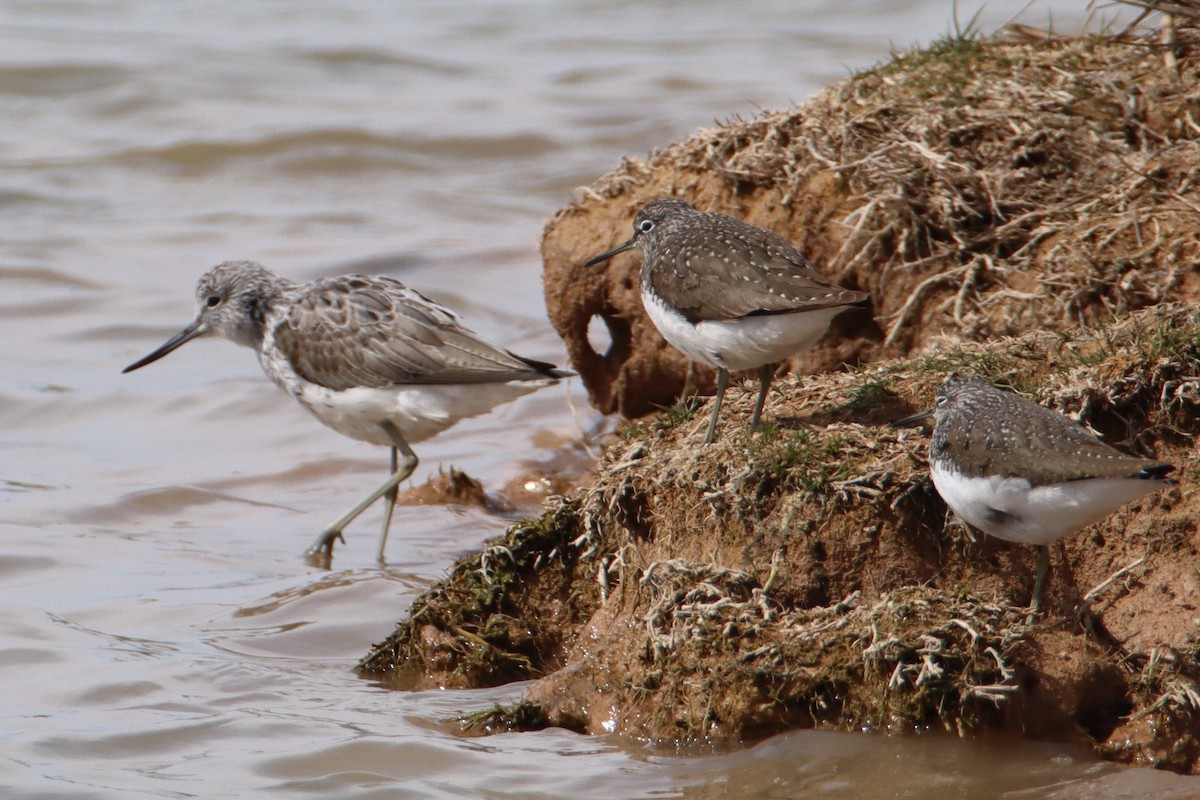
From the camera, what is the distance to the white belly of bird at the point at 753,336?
558 cm

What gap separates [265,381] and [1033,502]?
7.63 metres

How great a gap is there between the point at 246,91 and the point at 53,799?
13.8 metres

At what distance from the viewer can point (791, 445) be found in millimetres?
5168

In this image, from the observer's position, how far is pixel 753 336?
562cm

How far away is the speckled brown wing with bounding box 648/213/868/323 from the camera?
18.3ft

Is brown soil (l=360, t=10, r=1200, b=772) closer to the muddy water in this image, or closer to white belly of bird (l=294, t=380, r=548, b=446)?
the muddy water

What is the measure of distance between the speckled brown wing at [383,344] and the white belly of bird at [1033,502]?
3712mm

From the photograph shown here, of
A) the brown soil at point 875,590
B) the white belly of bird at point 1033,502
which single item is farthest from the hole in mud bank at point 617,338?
the white belly of bird at point 1033,502

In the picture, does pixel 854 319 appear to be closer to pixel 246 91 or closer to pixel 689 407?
pixel 689 407

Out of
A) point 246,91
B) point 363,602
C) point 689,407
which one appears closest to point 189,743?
point 363,602

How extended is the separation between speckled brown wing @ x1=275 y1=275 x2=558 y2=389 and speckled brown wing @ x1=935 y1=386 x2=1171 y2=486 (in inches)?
139

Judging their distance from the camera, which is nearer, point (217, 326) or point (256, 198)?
point (217, 326)

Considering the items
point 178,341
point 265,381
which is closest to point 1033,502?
point 178,341

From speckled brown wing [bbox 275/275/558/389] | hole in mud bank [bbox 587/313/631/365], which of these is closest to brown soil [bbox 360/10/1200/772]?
hole in mud bank [bbox 587/313/631/365]
